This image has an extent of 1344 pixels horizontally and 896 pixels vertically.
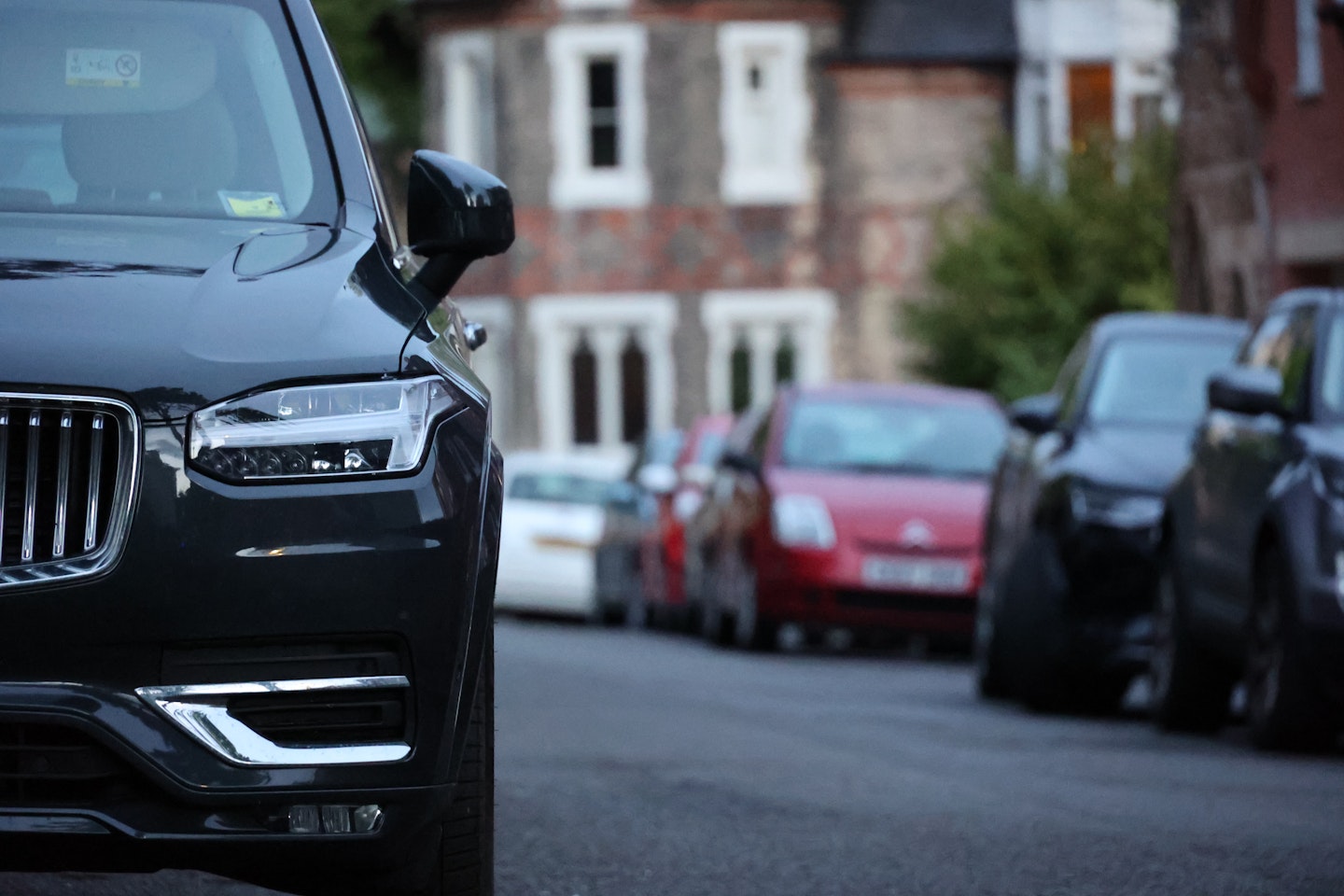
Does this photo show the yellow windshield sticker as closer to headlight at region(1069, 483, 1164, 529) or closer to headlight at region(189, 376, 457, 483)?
headlight at region(189, 376, 457, 483)

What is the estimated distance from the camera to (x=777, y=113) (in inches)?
1681

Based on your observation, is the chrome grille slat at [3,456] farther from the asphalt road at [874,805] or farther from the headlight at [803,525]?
the headlight at [803,525]

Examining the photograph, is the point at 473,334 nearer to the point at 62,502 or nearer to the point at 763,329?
the point at 62,502

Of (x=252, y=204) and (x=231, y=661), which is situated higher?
(x=252, y=204)

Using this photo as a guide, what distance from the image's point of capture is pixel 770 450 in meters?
19.2

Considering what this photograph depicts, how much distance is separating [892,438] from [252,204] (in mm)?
14027

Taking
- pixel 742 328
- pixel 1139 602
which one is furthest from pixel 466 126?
pixel 1139 602

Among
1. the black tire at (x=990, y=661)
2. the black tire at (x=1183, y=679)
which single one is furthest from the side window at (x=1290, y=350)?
the black tire at (x=990, y=661)

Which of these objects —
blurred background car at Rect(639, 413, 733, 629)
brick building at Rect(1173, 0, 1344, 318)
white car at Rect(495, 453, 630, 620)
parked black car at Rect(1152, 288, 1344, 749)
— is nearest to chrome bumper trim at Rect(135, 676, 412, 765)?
parked black car at Rect(1152, 288, 1344, 749)

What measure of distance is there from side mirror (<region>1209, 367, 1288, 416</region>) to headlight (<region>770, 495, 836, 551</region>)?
735cm

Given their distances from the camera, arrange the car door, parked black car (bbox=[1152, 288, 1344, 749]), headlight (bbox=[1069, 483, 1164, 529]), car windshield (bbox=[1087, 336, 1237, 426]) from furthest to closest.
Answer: car windshield (bbox=[1087, 336, 1237, 426]) → headlight (bbox=[1069, 483, 1164, 529]) → the car door → parked black car (bbox=[1152, 288, 1344, 749])

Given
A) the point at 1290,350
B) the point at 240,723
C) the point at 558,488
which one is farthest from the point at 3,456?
the point at 558,488

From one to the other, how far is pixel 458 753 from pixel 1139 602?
8792mm

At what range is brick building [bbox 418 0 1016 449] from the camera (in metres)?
42.5
